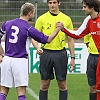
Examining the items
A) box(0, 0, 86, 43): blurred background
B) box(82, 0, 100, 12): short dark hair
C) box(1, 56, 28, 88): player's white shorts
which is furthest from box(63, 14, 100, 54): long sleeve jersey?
box(0, 0, 86, 43): blurred background

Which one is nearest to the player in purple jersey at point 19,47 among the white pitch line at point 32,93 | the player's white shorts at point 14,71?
the player's white shorts at point 14,71

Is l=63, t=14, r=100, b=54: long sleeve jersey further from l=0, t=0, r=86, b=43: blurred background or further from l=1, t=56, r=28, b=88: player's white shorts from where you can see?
l=0, t=0, r=86, b=43: blurred background

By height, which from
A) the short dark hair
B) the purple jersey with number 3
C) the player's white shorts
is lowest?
the player's white shorts

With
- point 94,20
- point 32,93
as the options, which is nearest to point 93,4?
point 94,20

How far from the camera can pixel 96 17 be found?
27.7 feet

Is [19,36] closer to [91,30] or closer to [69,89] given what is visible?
[91,30]

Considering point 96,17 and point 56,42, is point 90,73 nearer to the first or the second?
point 56,42

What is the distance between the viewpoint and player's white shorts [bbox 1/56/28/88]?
8.39m

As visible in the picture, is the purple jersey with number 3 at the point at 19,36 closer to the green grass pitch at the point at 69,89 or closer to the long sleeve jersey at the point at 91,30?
the long sleeve jersey at the point at 91,30

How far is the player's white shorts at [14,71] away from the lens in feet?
27.5

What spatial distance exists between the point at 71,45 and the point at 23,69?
5.25 ft

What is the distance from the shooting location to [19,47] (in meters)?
8.38

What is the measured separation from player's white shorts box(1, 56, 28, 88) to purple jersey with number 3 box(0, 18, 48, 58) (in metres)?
0.08

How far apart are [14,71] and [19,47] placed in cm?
39
